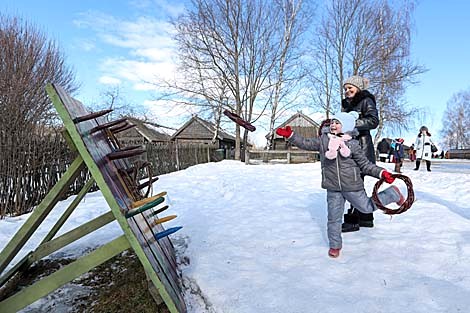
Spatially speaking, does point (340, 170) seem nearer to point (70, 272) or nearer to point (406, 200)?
point (406, 200)

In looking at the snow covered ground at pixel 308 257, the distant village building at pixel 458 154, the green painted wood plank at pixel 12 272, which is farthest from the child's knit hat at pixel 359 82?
the distant village building at pixel 458 154

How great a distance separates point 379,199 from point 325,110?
19.3 meters

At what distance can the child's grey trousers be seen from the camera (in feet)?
9.25

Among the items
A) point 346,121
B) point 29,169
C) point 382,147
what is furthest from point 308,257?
point 382,147

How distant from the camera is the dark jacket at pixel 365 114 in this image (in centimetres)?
328

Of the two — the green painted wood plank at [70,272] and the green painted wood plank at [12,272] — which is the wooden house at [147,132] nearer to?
the green painted wood plank at [12,272]

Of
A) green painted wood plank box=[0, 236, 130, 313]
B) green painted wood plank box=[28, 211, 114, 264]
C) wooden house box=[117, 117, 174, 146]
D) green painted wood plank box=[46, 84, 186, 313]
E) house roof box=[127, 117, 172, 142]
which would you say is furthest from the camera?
house roof box=[127, 117, 172, 142]

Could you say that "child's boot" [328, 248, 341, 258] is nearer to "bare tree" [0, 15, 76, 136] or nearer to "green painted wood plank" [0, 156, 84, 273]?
"green painted wood plank" [0, 156, 84, 273]

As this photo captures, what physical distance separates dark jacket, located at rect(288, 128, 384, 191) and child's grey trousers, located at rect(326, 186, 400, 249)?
65 mm

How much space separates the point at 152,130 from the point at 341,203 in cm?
3397

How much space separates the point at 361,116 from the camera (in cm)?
341

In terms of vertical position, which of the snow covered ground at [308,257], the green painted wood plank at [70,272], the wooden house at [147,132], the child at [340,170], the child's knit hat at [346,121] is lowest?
the snow covered ground at [308,257]

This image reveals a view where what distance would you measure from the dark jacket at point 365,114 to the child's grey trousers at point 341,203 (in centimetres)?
75

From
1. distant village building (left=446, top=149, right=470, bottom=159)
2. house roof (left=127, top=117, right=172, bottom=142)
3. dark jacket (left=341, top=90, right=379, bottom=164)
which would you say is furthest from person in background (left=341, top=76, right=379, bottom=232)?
distant village building (left=446, top=149, right=470, bottom=159)
